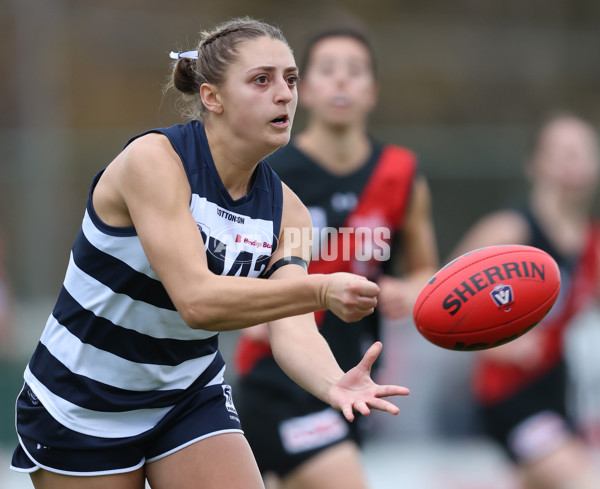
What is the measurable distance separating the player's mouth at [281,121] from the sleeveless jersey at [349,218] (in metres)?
1.71

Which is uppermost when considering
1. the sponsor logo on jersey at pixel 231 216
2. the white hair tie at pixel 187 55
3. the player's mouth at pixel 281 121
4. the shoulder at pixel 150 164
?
the white hair tie at pixel 187 55

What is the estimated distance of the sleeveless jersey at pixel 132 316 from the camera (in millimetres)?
3264

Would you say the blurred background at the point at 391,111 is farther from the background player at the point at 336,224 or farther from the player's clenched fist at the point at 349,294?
the player's clenched fist at the point at 349,294

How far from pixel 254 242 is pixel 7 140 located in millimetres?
7398

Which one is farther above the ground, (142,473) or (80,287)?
(80,287)

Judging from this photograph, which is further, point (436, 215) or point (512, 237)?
point (436, 215)

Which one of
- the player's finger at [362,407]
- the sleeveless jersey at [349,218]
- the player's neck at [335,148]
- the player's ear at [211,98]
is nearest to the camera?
the player's finger at [362,407]

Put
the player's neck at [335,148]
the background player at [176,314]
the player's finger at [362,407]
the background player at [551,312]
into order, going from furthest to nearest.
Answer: the background player at [551,312] < the player's neck at [335,148] < the background player at [176,314] < the player's finger at [362,407]

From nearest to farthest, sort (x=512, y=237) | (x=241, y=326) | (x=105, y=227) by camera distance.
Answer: (x=241, y=326), (x=105, y=227), (x=512, y=237)

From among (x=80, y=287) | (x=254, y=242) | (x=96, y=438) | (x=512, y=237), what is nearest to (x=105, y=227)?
(x=80, y=287)

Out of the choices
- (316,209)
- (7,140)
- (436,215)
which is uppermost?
(316,209)

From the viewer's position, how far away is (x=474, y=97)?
1575cm

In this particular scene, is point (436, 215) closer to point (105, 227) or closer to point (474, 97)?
point (474, 97)

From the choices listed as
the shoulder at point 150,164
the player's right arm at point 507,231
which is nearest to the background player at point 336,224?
the player's right arm at point 507,231
